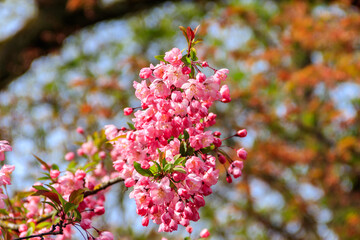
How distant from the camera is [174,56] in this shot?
122 centimetres

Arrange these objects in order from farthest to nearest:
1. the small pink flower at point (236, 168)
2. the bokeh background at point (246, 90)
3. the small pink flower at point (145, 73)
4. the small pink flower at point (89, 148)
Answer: the bokeh background at point (246, 90) → the small pink flower at point (89, 148) → the small pink flower at point (236, 168) → the small pink flower at point (145, 73)

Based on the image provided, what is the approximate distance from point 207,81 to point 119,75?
643 centimetres

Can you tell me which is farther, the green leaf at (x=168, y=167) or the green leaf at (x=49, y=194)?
the green leaf at (x=49, y=194)

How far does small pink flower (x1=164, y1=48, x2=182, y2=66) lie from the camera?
47.8 inches

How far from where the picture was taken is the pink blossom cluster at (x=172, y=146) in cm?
118

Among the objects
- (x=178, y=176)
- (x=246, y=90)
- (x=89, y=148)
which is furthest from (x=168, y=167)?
(x=246, y=90)

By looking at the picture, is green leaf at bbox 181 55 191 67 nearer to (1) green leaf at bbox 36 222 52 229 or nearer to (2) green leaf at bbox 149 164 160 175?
(2) green leaf at bbox 149 164 160 175

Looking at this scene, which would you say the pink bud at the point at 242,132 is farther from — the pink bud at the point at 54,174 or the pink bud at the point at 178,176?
the pink bud at the point at 54,174

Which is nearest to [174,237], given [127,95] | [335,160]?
[127,95]

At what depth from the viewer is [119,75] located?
24.6ft

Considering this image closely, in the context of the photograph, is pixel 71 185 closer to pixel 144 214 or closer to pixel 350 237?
pixel 144 214

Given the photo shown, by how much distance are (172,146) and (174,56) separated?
30cm

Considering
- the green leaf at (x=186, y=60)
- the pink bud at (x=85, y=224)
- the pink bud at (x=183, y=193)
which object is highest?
the green leaf at (x=186, y=60)

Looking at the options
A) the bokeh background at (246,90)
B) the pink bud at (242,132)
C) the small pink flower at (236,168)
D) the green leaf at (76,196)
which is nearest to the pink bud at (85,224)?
the green leaf at (76,196)
